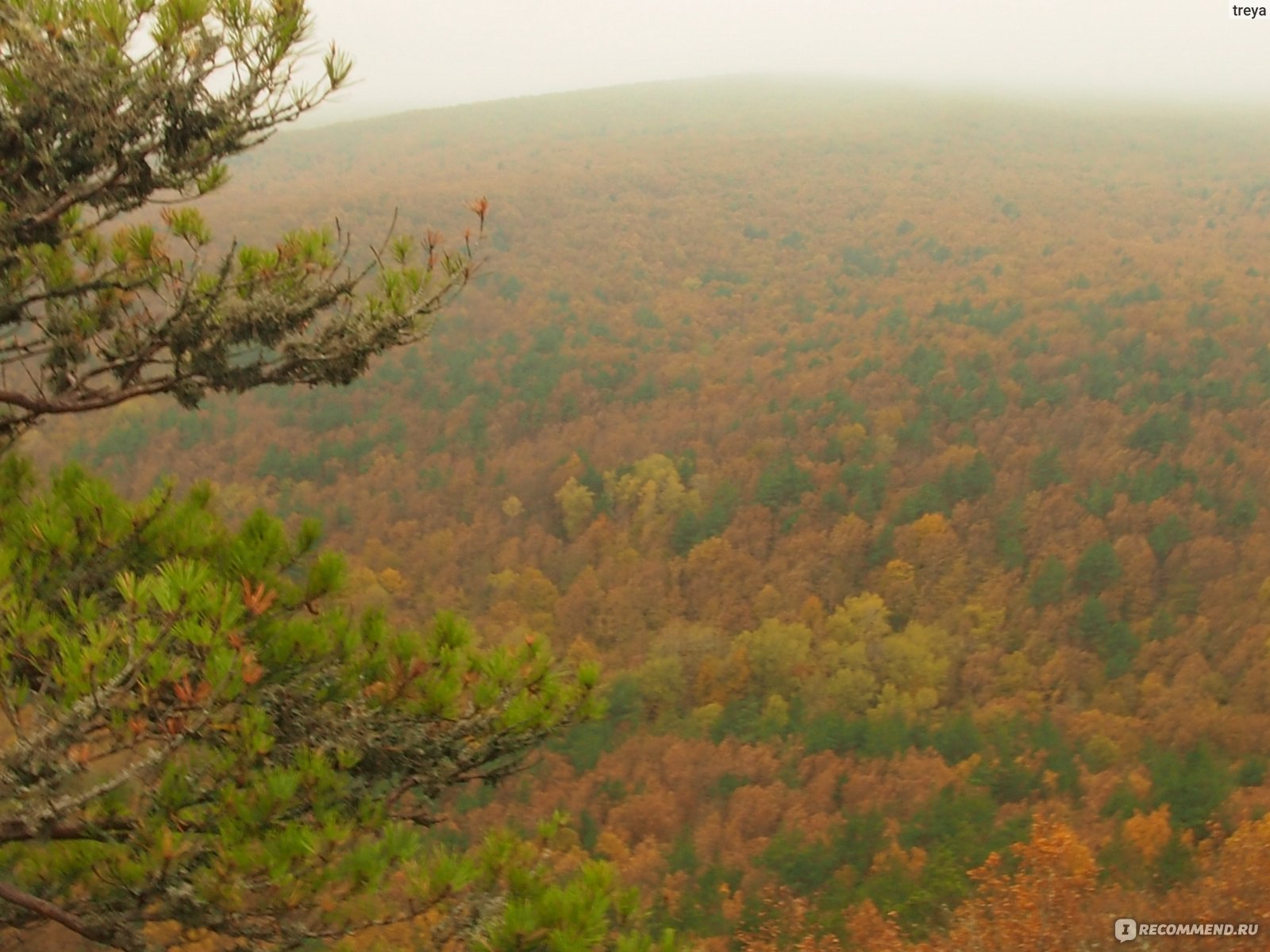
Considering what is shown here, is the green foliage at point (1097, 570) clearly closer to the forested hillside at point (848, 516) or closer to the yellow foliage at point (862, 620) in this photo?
the forested hillside at point (848, 516)

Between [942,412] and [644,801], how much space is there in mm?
26859

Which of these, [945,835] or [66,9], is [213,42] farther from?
[945,835]

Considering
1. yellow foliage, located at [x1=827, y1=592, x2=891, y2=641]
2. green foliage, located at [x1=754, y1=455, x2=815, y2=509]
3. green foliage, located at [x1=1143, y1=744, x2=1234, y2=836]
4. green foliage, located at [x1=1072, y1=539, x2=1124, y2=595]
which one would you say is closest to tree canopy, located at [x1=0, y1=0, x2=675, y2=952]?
green foliage, located at [x1=1143, y1=744, x2=1234, y2=836]

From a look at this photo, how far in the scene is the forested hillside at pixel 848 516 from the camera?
23312 millimetres

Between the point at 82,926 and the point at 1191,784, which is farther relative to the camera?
the point at 1191,784

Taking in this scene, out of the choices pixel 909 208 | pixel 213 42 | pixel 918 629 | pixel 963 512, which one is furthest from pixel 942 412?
pixel 213 42

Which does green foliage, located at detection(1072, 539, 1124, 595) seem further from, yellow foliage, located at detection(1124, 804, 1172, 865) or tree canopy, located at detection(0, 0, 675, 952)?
tree canopy, located at detection(0, 0, 675, 952)

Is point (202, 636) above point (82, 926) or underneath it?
above

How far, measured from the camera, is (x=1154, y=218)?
233 ft

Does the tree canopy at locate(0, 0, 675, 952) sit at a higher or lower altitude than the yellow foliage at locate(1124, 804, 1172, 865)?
higher

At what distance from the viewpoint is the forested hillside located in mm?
23312

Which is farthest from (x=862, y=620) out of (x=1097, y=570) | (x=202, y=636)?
(x=202, y=636)

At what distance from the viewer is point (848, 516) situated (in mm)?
39375

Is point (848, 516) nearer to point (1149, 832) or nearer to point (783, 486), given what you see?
point (783, 486)
